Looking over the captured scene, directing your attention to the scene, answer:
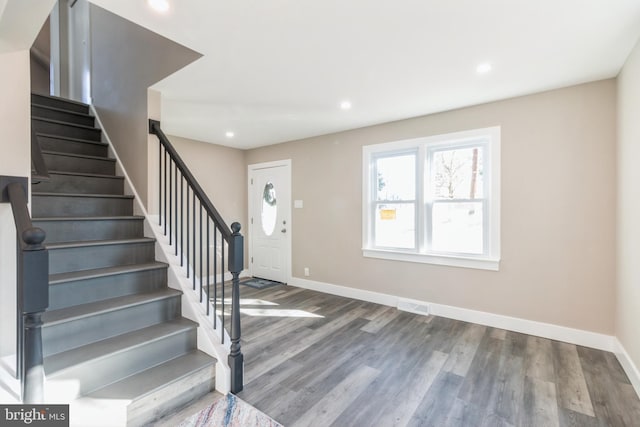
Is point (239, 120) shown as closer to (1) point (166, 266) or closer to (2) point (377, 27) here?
(1) point (166, 266)

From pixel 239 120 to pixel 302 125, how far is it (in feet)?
2.68

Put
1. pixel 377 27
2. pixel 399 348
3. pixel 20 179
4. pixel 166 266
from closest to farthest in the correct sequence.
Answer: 1. pixel 20 179
2. pixel 377 27
3. pixel 166 266
4. pixel 399 348

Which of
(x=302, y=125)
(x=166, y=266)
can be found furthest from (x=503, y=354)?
(x=302, y=125)

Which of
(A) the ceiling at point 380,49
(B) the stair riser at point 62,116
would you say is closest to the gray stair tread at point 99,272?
(A) the ceiling at point 380,49

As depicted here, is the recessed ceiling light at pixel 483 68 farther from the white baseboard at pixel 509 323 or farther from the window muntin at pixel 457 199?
the white baseboard at pixel 509 323

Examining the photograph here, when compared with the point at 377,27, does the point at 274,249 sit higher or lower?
lower

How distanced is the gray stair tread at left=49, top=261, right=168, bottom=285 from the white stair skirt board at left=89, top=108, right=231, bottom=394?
11cm

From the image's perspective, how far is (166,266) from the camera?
95.9 inches

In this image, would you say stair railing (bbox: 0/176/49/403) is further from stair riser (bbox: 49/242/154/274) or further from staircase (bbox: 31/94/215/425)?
stair riser (bbox: 49/242/154/274)

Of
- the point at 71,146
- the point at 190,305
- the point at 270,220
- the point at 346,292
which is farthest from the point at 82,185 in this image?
the point at 346,292

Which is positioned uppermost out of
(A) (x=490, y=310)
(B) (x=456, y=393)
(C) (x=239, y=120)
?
(C) (x=239, y=120)

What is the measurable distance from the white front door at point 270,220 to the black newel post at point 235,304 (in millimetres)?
2899

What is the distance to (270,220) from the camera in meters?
5.20

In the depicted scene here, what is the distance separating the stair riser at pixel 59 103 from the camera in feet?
10.3
